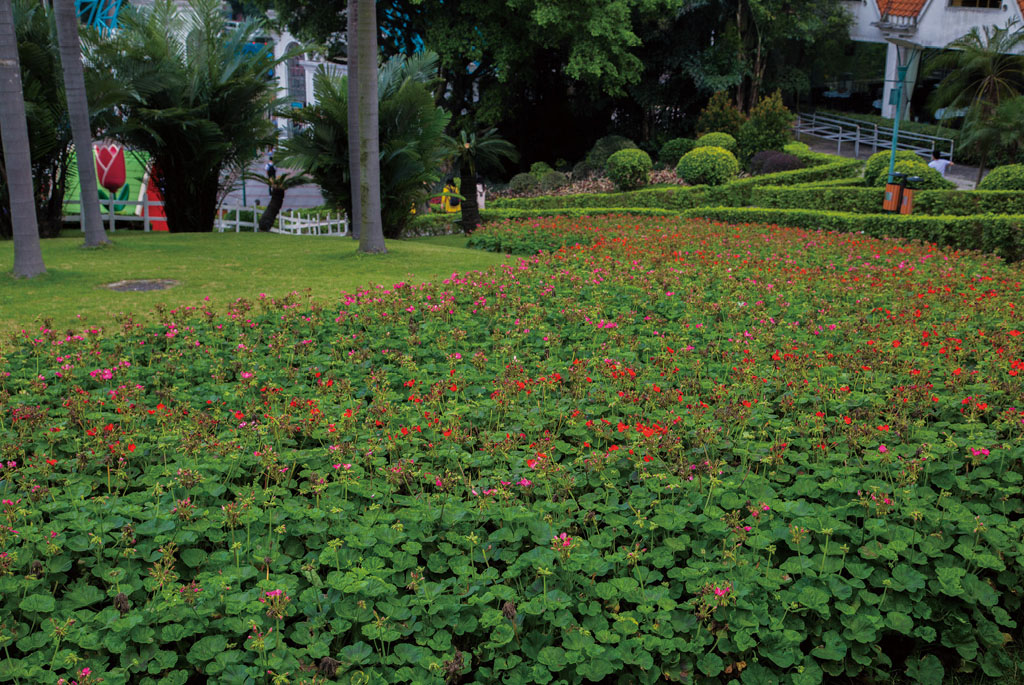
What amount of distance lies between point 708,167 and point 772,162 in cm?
306

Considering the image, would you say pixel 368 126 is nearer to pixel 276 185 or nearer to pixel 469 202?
pixel 469 202

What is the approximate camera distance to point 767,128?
27.5m

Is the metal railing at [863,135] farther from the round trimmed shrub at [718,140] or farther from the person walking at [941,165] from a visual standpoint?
the round trimmed shrub at [718,140]

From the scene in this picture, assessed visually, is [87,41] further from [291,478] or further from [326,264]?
[291,478]

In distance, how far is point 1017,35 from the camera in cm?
2622

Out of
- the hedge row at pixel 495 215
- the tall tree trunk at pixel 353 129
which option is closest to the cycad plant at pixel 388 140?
the tall tree trunk at pixel 353 129

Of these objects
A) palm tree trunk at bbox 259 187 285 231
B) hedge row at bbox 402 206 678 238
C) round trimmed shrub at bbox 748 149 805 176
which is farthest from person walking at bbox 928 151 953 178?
palm tree trunk at bbox 259 187 285 231

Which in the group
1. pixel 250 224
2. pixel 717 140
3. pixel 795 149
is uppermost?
pixel 717 140

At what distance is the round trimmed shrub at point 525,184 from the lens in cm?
2834

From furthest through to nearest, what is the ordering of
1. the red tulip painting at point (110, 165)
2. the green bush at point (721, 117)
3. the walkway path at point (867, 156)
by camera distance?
the green bush at point (721, 117)
the walkway path at point (867, 156)
the red tulip painting at point (110, 165)

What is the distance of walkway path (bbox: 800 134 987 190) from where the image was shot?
24.9 meters

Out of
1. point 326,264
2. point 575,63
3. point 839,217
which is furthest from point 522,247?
point 575,63

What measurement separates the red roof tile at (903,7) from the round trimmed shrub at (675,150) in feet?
36.4

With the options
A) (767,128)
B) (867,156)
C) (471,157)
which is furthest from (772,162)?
(471,157)
